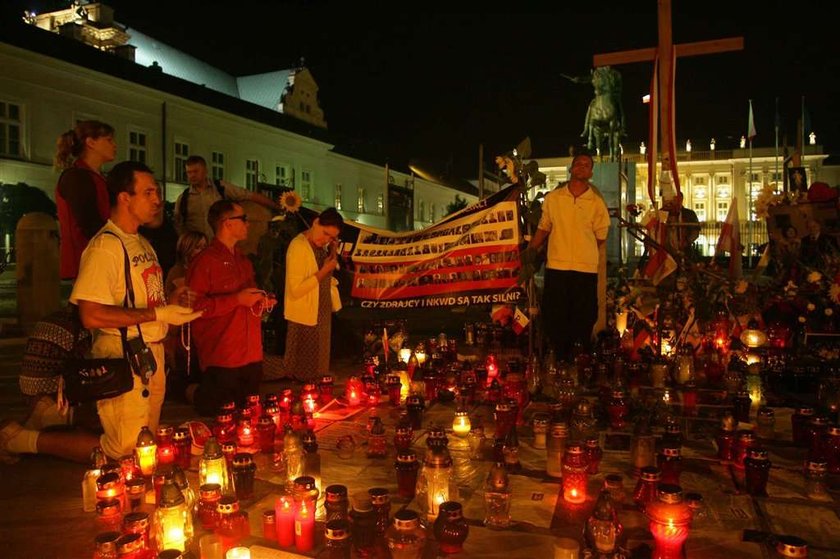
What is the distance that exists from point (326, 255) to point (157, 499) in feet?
12.9

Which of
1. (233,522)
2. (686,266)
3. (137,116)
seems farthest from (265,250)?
(137,116)

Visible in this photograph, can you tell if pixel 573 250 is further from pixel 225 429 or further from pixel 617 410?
pixel 225 429

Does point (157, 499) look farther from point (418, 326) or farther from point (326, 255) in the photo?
point (418, 326)

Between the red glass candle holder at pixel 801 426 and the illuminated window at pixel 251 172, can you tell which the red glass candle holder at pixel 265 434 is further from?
the illuminated window at pixel 251 172

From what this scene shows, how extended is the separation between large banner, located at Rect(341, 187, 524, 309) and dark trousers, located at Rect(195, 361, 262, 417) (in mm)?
2631

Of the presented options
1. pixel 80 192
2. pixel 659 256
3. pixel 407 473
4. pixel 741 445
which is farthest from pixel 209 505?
pixel 659 256

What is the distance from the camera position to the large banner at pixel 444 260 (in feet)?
23.7

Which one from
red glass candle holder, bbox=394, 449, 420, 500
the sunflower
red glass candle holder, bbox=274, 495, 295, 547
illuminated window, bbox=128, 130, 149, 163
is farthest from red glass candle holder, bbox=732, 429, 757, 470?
illuminated window, bbox=128, 130, 149, 163

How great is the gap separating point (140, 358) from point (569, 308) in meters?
4.34

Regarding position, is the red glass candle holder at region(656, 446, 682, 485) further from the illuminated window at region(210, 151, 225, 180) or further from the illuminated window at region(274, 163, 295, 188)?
the illuminated window at region(274, 163, 295, 188)

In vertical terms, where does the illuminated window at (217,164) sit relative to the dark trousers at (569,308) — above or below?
above

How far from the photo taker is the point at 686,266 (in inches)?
271

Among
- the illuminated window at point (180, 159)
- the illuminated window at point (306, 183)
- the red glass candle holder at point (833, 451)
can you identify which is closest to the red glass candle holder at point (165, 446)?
the red glass candle holder at point (833, 451)

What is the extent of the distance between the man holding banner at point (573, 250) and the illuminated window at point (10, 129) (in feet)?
74.7
